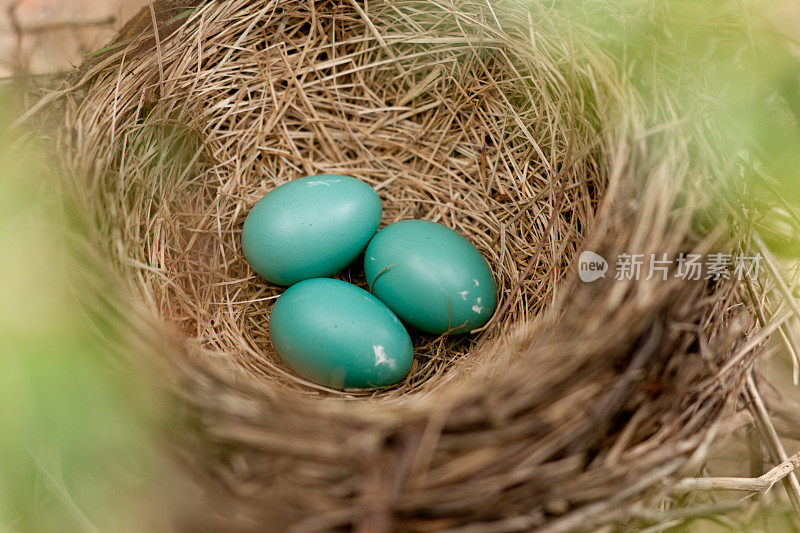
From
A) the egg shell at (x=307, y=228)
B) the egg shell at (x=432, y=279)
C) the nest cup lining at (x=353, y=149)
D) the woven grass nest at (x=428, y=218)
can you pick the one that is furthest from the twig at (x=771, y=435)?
the egg shell at (x=307, y=228)

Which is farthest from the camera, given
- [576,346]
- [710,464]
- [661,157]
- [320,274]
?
[320,274]

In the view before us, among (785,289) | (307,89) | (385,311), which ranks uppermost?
(307,89)

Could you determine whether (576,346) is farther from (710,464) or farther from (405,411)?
(710,464)

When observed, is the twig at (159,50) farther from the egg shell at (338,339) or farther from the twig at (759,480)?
the twig at (759,480)

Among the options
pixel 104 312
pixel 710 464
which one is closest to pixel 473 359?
pixel 710 464
